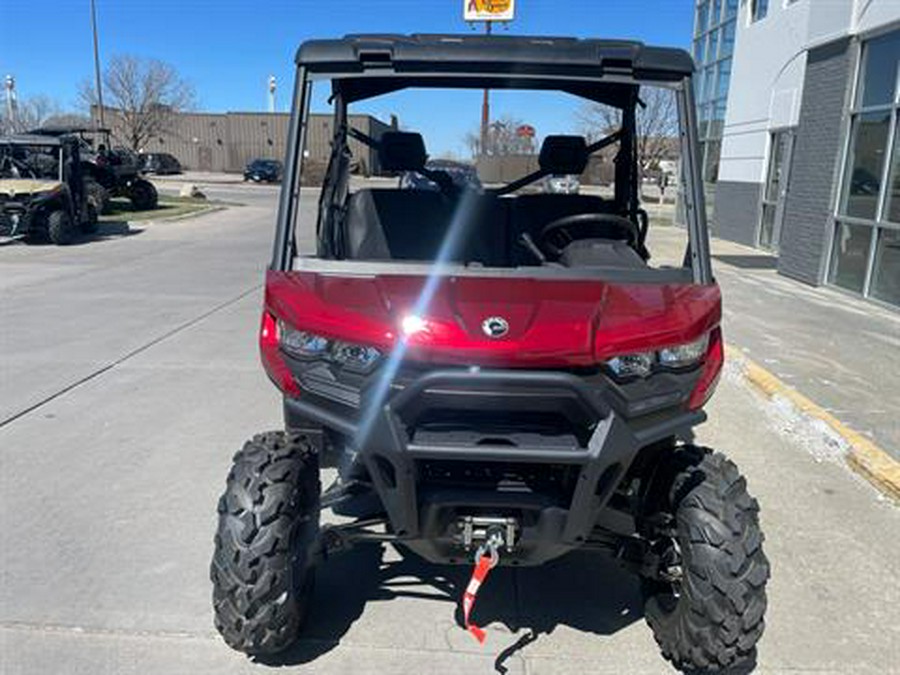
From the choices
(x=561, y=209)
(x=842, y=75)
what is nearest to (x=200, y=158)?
(x=842, y=75)

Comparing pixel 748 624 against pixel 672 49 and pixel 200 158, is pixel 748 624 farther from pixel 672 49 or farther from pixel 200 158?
pixel 200 158

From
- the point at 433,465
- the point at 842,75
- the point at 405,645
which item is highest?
the point at 842,75

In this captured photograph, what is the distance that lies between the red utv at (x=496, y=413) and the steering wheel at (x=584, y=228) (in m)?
0.27

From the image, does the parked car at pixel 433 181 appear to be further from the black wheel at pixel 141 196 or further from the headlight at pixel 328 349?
the black wheel at pixel 141 196

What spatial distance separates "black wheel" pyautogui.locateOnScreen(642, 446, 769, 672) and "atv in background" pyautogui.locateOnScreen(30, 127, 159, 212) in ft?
64.6

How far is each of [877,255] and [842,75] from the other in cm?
266

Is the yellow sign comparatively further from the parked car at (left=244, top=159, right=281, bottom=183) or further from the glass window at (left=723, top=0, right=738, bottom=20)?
the parked car at (left=244, top=159, right=281, bottom=183)

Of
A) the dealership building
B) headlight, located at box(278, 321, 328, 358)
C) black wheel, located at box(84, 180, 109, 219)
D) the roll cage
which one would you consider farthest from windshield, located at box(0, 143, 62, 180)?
headlight, located at box(278, 321, 328, 358)

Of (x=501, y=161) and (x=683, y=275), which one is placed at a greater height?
→ (x=501, y=161)

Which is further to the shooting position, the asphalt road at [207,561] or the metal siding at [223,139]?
the metal siding at [223,139]

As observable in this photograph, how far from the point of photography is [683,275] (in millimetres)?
2943

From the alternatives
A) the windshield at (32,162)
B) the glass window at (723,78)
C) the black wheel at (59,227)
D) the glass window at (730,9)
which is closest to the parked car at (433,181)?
the black wheel at (59,227)

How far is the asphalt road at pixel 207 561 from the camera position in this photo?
2789mm

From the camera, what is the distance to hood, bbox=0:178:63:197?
14.1 metres
